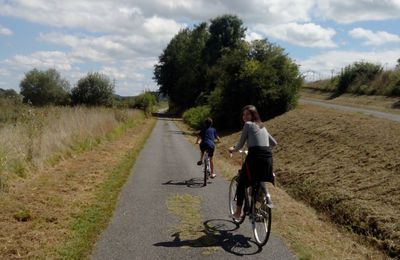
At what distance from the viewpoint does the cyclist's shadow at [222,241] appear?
725cm

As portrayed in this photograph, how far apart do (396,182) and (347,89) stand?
44569 millimetres

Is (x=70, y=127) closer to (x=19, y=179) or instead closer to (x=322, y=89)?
(x=19, y=179)

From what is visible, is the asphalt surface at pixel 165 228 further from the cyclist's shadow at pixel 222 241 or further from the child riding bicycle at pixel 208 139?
the child riding bicycle at pixel 208 139

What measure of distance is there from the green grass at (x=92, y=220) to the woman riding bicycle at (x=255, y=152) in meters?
2.71

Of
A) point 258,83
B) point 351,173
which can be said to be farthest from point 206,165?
point 258,83

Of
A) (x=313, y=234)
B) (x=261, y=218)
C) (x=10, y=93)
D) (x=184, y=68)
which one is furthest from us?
(x=184, y=68)

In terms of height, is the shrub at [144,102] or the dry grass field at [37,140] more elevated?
the dry grass field at [37,140]

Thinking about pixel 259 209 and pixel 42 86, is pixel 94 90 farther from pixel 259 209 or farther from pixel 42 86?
pixel 259 209

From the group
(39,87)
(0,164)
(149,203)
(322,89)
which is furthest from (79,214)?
(39,87)

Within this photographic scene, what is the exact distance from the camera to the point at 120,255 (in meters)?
6.67

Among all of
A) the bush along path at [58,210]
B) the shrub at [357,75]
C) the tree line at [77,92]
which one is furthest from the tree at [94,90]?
the bush along path at [58,210]

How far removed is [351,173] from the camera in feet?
41.4

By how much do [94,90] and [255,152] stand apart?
2140 inches

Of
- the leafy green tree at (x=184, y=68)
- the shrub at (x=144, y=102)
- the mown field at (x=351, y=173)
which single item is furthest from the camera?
the leafy green tree at (x=184, y=68)
